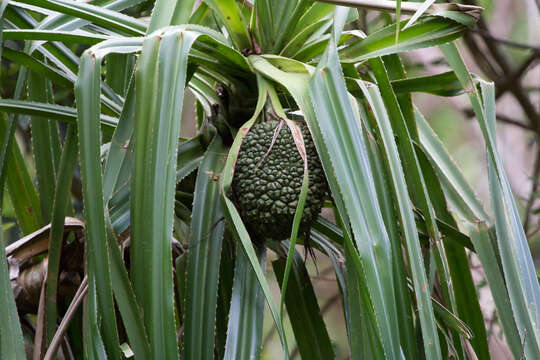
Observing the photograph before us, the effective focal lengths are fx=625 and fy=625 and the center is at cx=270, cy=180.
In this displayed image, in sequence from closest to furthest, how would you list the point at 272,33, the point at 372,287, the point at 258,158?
the point at 372,287, the point at 258,158, the point at 272,33

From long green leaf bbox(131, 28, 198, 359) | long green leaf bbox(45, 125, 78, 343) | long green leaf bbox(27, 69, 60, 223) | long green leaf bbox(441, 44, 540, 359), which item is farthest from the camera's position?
Result: long green leaf bbox(27, 69, 60, 223)

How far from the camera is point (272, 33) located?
2.62 ft

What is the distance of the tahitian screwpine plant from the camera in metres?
0.56

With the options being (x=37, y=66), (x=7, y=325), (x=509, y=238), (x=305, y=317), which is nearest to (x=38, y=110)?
(x=37, y=66)

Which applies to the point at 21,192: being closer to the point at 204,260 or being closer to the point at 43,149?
the point at 43,149

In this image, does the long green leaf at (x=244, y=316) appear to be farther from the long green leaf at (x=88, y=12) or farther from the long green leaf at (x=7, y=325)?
the long green leaf at (x=88, y=12)

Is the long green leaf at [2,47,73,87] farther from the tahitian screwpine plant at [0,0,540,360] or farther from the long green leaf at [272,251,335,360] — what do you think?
the long green leaf at [272,251,335,360]

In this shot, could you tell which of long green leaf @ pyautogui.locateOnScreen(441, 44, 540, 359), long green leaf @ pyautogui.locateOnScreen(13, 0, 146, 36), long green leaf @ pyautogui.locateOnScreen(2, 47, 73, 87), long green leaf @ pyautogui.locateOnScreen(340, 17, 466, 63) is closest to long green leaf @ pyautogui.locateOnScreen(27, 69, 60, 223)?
long green leaf @ pyautogui.locateOnScreen(2, 47, 73, 87)

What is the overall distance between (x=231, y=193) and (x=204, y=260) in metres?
0.08

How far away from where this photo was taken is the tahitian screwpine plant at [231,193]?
0.56m

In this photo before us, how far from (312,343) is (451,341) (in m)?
0.19

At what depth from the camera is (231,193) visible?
0.69m

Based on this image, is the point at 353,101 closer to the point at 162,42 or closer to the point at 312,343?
the point at 162,42

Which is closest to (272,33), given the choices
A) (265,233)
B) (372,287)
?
(265,233)
